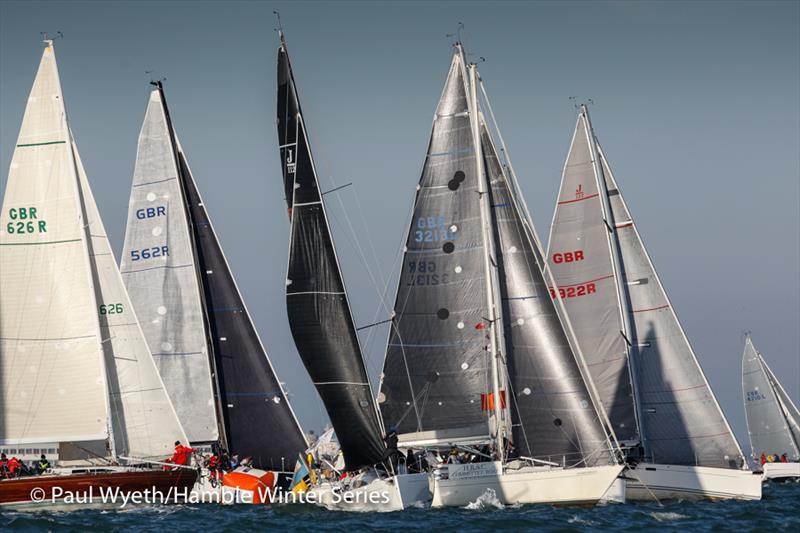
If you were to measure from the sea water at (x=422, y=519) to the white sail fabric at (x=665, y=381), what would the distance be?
3.57 meters

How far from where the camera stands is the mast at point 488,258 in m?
30.5

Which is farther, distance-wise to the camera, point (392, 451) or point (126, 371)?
point (126, 371)

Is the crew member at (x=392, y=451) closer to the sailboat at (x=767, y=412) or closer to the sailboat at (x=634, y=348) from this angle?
the sailboat at (x=634, y=348)

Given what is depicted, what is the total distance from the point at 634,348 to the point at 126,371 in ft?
46.6

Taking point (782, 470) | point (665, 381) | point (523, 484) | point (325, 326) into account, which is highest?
point (325, 326)

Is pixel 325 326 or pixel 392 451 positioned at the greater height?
pixel 325 326

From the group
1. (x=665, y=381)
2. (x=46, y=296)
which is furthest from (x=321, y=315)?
(x=665, y=381)

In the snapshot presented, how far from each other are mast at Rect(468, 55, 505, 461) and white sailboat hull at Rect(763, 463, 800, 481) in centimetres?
2317

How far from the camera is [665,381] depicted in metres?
36.1

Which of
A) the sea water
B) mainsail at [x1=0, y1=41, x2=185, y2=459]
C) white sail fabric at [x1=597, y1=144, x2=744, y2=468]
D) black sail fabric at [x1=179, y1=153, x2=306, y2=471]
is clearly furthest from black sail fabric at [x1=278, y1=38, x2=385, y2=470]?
white sail fabric at [x1=597, y1=144, x2=744, y2=468]

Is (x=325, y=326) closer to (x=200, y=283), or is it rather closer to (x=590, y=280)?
(x=200, y=283)

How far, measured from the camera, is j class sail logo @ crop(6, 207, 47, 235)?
31.8 m

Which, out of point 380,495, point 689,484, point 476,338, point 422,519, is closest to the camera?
point 422,519

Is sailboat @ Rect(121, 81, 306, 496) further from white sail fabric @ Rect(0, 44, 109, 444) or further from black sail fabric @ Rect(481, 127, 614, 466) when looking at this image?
black sail fabric @ Rect(481, 127, 614, 466)
